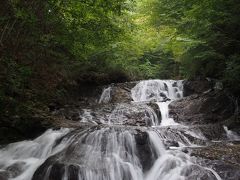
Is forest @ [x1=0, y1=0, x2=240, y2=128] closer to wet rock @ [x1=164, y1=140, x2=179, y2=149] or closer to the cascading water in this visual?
the cascading water

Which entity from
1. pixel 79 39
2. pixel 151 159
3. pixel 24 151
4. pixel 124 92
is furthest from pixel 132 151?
pixel 124 92

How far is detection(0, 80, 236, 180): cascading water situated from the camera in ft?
22.9

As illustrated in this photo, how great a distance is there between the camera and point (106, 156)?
304 inches

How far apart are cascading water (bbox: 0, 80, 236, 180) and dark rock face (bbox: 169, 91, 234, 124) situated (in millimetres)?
1807

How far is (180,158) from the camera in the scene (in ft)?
24.3

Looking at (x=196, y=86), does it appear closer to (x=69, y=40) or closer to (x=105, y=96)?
(x=105, y=96)

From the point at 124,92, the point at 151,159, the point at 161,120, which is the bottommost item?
the point at 151,159

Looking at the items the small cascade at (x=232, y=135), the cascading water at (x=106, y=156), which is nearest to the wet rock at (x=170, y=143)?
the cascading water at (x=106, y=156)

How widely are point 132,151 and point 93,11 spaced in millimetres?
4277

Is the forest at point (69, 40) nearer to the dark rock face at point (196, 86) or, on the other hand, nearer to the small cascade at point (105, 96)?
the dark rock face at point (196, 86)

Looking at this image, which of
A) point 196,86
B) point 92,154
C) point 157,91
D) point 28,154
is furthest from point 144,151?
point 157,91

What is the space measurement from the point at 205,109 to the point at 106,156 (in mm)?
5497

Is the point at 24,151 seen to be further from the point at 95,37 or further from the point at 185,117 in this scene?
the point at 185,117

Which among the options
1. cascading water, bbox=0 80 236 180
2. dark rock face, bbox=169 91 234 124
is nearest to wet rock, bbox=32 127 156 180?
cascading water, bbox=0 80 236 180
